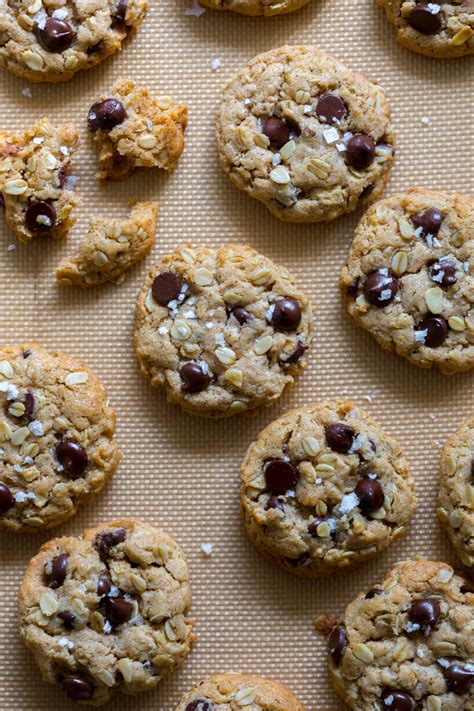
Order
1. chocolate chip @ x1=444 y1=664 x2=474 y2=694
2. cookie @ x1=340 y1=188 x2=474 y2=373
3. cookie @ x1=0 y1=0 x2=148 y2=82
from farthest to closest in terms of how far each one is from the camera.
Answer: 1. cookie @ x1=0 y1=0 x2=148 y2=82
2. cookie @ x1=340 y1=188 x2=474 y2=373
3. chocolate chip @ x1=444 y1=664 x2=474 y2=694

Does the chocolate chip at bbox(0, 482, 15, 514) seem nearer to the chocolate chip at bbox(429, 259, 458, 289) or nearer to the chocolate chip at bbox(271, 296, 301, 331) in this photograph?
the chocolate chip at bbox(271, 296, 301, 331)

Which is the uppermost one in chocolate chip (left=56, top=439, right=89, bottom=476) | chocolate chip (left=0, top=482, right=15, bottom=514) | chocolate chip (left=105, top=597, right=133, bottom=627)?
chocolate chip (left=56, top=439, right=89, bottom=476)

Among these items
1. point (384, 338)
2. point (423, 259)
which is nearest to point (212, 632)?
point (384, 338)

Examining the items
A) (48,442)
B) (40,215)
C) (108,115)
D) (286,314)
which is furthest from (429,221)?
(48,442)

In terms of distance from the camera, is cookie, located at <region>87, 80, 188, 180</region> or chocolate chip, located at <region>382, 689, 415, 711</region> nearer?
chocolate chip, located at <region>382, 689, 415, 711</region>

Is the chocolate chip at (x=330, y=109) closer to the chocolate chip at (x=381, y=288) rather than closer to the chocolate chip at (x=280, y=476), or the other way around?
the chocolate chip at (x=381, y=288)

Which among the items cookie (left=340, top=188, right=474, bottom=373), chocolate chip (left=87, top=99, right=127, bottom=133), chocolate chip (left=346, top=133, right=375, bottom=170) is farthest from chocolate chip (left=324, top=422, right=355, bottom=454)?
chocolate chip (left=87, top=99, right=127, bottom=133)

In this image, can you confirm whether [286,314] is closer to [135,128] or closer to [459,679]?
[135,128]
